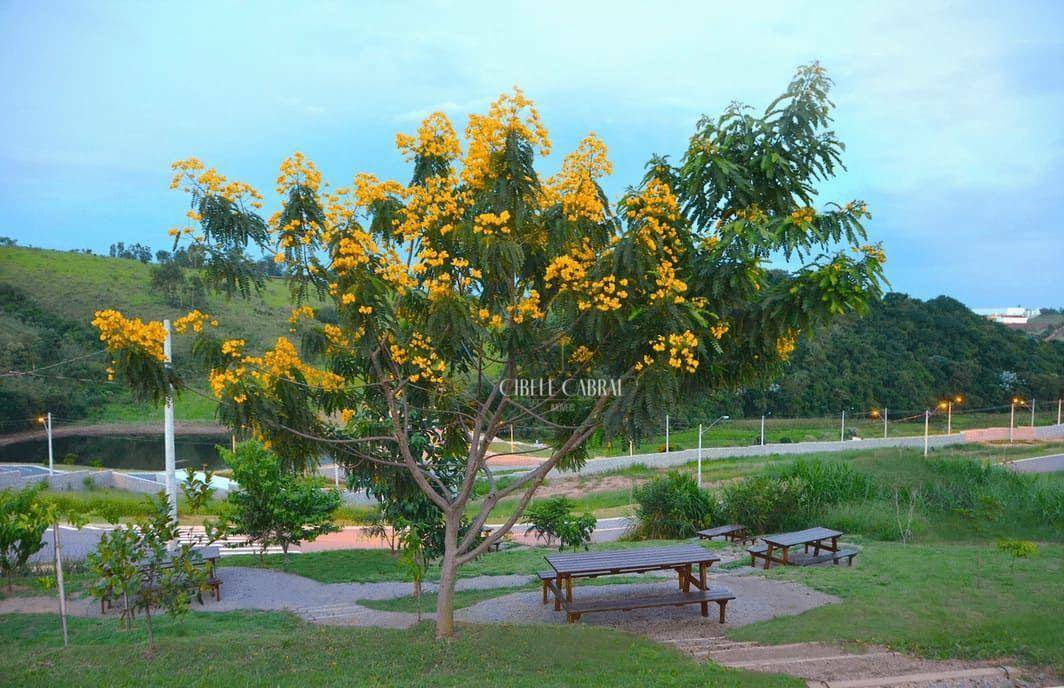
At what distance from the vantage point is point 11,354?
141 ft

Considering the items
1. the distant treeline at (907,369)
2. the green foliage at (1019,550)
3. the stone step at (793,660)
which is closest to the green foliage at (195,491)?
the stone step at (793,660)

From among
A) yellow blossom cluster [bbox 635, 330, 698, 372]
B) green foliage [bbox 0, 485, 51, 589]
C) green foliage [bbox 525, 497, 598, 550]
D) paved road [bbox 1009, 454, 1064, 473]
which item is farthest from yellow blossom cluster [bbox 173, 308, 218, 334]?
paved road [bbox 1009, 454, 1064, 473]

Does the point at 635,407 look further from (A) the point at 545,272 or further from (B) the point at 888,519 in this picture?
(B) the point at 888,519

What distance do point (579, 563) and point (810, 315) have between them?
4.18 meters

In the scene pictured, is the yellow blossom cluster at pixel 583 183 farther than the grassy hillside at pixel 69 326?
No

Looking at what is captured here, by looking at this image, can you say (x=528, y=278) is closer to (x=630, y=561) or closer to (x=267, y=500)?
(x=630, y=561)

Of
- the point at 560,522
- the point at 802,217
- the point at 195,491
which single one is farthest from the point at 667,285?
the point at 560,522

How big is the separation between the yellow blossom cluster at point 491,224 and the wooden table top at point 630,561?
4080mm

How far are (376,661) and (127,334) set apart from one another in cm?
330

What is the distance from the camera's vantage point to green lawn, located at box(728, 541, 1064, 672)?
21.7ft

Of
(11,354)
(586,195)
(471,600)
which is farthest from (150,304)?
(586,195)

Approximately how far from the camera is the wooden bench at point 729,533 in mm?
13742

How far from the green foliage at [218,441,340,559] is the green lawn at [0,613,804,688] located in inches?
214

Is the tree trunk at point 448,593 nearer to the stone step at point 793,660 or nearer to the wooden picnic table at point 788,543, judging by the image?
the stone step at point 793,660
